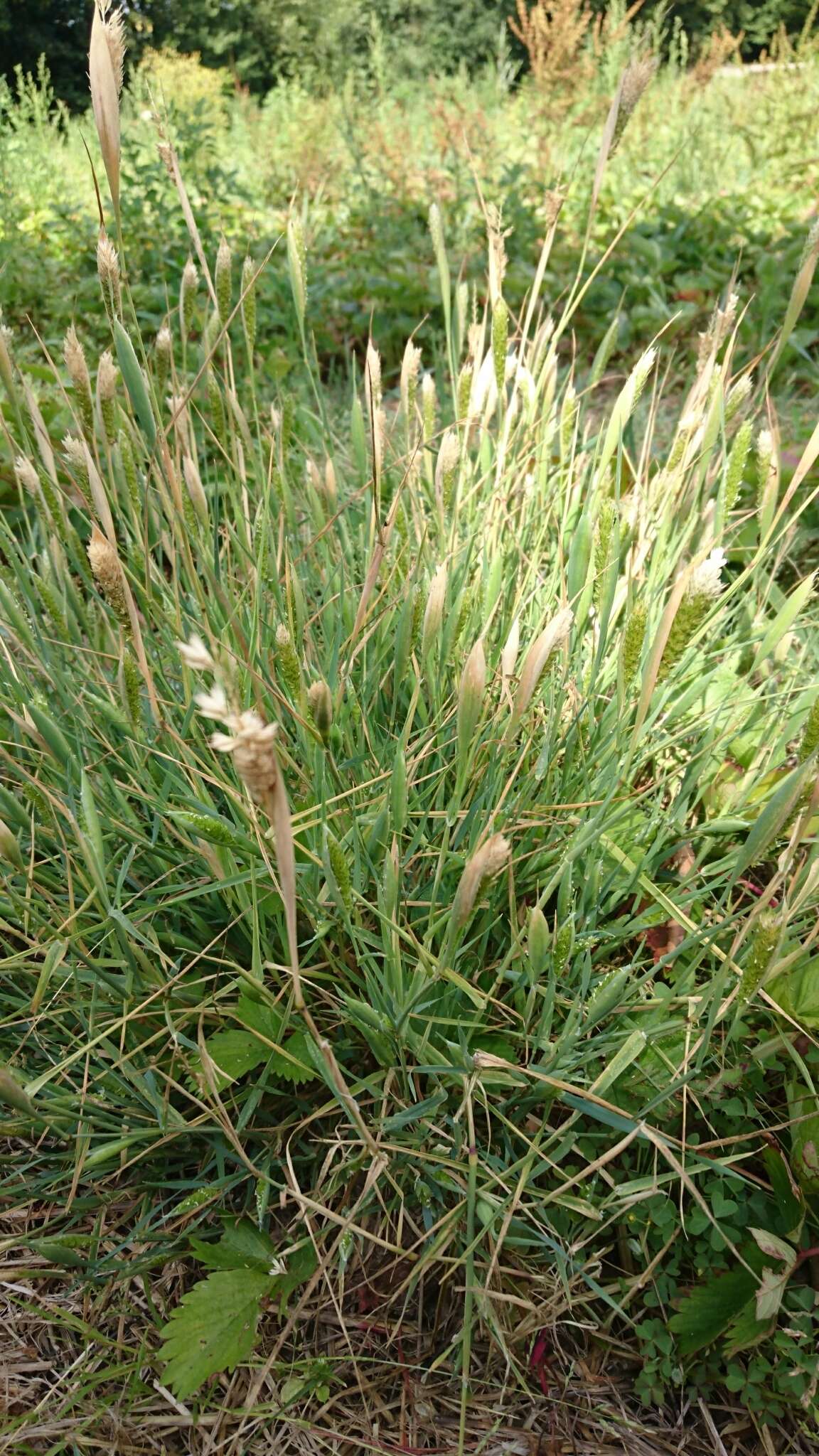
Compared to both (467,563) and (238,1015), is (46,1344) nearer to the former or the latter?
(238,1015)

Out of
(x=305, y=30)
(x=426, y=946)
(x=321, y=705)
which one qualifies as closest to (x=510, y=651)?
(x=321, y=705)

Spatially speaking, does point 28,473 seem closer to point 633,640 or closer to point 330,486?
point 330,486

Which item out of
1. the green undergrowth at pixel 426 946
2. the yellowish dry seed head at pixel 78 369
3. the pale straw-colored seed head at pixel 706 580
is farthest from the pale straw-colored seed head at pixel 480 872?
the yellowish dry seed head at pixel 78 369

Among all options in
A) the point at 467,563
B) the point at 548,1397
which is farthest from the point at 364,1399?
the point at 467,563

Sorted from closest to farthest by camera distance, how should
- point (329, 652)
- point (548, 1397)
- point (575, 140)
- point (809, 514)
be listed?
point (548, 1397), point (329, 652), point (809, 514), point (575, 140)

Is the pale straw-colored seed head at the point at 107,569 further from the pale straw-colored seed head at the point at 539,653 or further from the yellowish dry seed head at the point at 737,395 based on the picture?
the yellowish dry seed head at the point at 737,395

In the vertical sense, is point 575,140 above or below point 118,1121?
above

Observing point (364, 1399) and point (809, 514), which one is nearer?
point (364, 1399)

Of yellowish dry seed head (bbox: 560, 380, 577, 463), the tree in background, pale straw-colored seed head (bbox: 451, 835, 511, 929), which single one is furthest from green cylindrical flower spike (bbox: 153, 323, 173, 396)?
the tree in background

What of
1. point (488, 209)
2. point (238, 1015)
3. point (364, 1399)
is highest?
point (488, 209)
